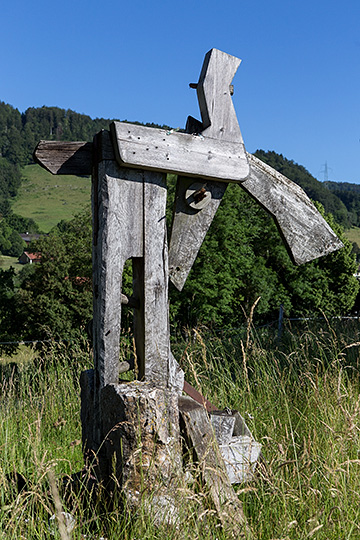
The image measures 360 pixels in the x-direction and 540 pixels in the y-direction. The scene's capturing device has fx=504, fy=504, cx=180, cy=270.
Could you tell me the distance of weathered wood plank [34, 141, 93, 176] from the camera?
2639mm

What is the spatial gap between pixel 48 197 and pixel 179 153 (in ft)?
358

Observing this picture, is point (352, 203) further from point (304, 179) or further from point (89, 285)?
point (89, 285)

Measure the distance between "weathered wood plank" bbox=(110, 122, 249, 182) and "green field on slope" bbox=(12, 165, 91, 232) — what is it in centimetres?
8238

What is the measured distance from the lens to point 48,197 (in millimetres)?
107062

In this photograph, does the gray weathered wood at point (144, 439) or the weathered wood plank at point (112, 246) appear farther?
the weathered wood plank at point (112, 246)

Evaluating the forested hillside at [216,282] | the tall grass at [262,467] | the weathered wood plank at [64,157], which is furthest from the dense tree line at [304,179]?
the weathered wood plank at [64,157]

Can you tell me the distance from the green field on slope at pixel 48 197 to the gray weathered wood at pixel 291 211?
8229cm

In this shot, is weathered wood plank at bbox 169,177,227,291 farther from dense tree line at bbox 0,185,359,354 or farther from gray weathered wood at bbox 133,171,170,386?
dense tree line at bbox 0,185,359,354

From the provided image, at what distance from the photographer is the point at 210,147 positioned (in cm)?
287

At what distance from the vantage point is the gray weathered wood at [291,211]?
3.08 m

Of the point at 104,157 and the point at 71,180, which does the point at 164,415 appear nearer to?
the point at 104,157

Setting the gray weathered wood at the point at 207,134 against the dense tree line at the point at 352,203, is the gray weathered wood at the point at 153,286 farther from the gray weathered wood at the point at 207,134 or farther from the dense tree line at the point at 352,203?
the dense tree line at the point at 352,203

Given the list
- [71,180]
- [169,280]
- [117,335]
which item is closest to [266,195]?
[169,280]

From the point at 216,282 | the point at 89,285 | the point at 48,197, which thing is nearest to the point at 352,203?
the point at 48,197
